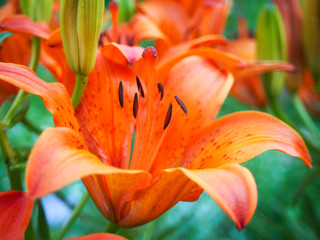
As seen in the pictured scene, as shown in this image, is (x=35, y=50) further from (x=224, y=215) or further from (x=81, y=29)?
(x=224, y=215)

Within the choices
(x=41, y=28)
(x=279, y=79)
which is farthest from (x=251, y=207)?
(x=279, y=79)

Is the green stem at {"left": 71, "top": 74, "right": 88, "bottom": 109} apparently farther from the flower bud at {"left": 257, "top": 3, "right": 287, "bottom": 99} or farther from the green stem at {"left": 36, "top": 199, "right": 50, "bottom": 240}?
the flower bud at {"left": 257, "top": 3, "right": 287, "bottom": 99}

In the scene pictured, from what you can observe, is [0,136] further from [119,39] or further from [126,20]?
[126,20]

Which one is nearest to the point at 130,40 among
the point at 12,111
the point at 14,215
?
the point at 12,111

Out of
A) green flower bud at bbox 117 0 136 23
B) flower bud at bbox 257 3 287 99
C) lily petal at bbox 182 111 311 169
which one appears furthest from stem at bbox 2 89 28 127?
flower bud at bbox 257 3 287 99

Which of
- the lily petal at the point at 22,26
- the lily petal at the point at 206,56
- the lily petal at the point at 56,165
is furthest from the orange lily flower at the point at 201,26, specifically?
the lily petal at the point at 56,165

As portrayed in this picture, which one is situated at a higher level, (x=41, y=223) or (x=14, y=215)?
(x=14, y=215)
